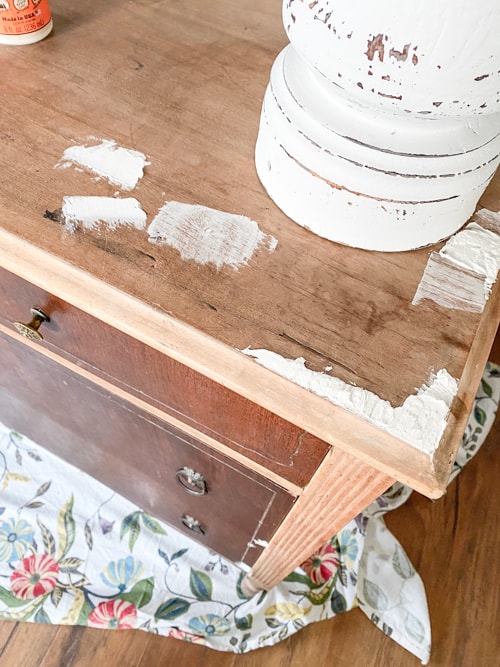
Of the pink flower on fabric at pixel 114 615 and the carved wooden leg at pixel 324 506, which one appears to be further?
the pink flower on fabric at pixel 114 615

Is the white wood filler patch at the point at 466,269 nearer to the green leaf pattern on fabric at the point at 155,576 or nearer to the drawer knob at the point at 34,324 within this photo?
the drawer knob at the point at 34,324

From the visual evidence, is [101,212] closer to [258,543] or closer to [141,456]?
[141,456]

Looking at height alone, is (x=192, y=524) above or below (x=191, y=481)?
below

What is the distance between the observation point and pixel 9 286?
492 mm

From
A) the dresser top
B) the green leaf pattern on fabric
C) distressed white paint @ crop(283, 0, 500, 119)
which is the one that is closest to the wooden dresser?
the dresser top

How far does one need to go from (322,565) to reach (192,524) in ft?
0.86

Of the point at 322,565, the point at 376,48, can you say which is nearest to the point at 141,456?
the point at 322,565

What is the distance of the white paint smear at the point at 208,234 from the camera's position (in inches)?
16.6

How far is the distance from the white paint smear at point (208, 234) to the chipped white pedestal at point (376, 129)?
4 centimetres

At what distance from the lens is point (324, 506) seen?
495 millimetres

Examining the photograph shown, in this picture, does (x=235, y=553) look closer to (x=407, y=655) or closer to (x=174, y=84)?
(x=407, y=655)

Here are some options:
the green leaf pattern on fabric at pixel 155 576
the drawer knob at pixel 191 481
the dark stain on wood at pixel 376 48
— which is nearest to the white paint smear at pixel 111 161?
the dark stain on wood at pixel 376 48

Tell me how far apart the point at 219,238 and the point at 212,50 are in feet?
0.85

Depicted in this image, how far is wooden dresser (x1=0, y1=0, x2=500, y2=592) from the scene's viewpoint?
381 millimetres
